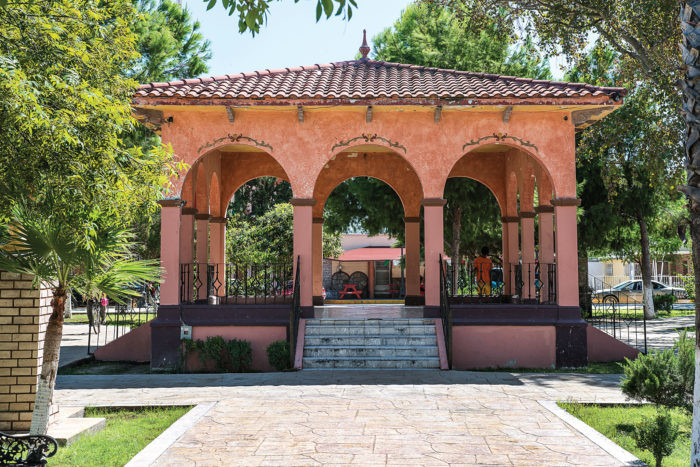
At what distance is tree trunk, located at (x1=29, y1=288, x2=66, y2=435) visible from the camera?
16.8 feet

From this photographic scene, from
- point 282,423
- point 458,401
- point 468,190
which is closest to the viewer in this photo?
point 282,423

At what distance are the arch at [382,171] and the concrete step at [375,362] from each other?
555cm

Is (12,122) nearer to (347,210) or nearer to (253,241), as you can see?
(347,210)

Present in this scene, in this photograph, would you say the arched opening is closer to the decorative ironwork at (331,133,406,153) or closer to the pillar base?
the pillar base

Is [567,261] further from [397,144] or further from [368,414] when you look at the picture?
[368,414]

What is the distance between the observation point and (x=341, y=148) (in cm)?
1160

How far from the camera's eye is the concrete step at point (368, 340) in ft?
35.6

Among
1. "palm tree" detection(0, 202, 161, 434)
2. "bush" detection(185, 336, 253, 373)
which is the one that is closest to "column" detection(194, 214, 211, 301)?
"bush" detection(185, 336, 253, 373)

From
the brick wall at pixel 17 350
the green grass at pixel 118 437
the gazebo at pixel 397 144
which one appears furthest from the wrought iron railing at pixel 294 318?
the brick wall at pixel 17 350

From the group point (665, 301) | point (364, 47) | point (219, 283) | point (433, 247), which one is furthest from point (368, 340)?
point (665, 301)

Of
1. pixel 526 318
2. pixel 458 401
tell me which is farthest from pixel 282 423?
pixel 526 318

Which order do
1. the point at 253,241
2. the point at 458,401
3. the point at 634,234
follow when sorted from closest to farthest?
the point at 458,401 < the point at 634,234 < the point at 253,241

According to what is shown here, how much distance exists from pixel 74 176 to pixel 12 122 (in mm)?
573

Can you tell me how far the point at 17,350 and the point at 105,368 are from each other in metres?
5.56
